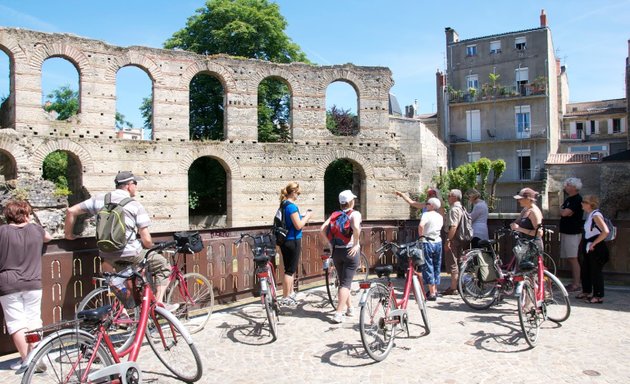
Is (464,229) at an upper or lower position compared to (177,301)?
upper

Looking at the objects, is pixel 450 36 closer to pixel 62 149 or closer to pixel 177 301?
pixel 62 149

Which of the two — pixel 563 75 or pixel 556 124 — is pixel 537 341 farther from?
pixel 563 75

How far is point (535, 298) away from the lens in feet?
19.8

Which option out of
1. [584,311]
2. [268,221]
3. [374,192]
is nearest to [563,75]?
[374,192]

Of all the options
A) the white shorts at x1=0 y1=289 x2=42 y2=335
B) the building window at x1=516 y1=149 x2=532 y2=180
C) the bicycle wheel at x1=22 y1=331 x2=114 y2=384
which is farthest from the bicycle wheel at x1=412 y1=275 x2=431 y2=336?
the building window at x1=516 y1=149 x2=532 y2=180

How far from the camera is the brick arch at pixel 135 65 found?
1764 cm

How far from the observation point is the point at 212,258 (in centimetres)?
770

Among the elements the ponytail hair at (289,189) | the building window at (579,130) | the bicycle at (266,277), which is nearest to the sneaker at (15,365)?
the bicycle at (266,277)

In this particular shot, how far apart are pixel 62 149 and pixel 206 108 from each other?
1239 centimetres

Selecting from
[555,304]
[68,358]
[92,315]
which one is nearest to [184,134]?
[555,304]

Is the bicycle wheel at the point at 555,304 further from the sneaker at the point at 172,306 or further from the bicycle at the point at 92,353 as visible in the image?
the sneaker at the point at 172,306

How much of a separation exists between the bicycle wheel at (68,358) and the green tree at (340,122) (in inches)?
1119

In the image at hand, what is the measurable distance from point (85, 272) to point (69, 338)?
2532 millimetres

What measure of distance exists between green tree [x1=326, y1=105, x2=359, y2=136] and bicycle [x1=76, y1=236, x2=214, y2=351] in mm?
25528
